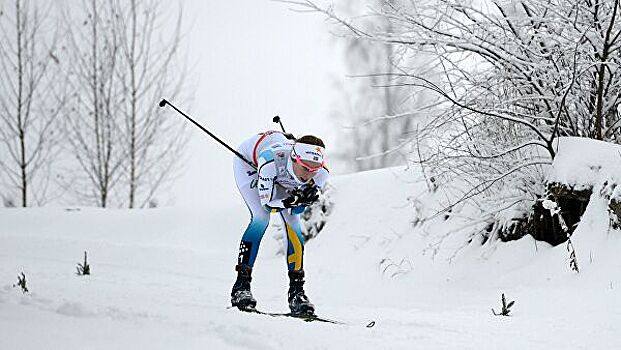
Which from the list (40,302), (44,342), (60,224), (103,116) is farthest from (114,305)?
(103,116)

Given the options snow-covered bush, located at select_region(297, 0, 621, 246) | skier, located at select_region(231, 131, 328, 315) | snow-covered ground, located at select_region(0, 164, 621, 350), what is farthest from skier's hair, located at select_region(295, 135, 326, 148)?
snow-covered bush, located at select_region(297, 0, 621, 246)

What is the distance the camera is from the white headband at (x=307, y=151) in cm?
446

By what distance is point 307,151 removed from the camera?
14.6 feet

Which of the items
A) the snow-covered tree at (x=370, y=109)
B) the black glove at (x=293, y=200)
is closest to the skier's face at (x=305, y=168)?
the black glove at (x=293, y=200)

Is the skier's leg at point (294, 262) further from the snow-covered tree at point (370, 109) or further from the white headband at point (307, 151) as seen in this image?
the snow-covered tree at point (370, 109)

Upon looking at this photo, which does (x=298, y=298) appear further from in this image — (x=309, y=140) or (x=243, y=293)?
(x=309, y=140)

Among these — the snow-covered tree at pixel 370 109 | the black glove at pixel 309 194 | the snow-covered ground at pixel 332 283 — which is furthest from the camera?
the snow-covered tree at pixel 370 109

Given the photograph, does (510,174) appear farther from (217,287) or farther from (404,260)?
(217,287)

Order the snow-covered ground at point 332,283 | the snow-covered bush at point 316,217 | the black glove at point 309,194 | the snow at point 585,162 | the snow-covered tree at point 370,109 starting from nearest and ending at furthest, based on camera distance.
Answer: the snow-covered ground at point 332,283 → the black glove at point 309,194 → the snow at point 585,162 → the snow-covered bush at point 316,217 → the snow-covered tree at point 370,109

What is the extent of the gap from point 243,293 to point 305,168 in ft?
3.01

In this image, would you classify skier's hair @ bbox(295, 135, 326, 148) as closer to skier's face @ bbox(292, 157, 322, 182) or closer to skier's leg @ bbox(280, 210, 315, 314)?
skier's face @ bbox(292, 157, 322, 182)

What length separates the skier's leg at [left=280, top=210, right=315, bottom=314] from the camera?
4.62m

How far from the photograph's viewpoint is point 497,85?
633 cm

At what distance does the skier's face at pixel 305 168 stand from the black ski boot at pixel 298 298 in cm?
65
